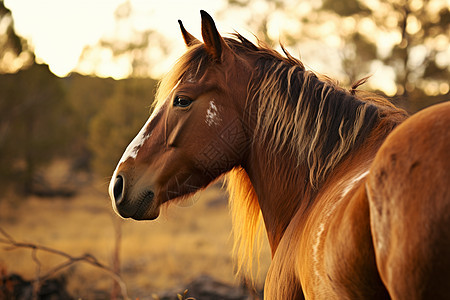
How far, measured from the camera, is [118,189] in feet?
6.81

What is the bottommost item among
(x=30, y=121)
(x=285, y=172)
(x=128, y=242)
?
(x=128, y=242)

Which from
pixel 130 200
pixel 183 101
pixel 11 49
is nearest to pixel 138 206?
pixel 130 200

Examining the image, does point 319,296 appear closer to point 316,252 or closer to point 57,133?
point 316,252

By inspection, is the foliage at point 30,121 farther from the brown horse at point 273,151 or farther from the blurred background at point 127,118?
the brown horse at point 273,151

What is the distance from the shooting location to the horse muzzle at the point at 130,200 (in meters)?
2.04

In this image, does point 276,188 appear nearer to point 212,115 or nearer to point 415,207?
point 212,115

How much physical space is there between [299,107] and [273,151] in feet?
0.87

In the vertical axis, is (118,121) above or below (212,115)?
below

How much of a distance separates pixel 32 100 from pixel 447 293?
2010 centimetres

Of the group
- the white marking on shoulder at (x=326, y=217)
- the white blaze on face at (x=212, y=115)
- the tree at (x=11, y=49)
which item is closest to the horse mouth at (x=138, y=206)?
the white blaze on face at (x=212, y=115)

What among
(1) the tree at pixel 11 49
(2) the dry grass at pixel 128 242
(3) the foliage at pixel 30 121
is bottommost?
(2) the dry grass at pixel 128 242

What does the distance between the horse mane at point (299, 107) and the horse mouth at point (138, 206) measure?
533mm

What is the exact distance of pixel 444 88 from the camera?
30.6ft

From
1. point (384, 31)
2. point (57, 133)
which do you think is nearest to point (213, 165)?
point (384, 31)
